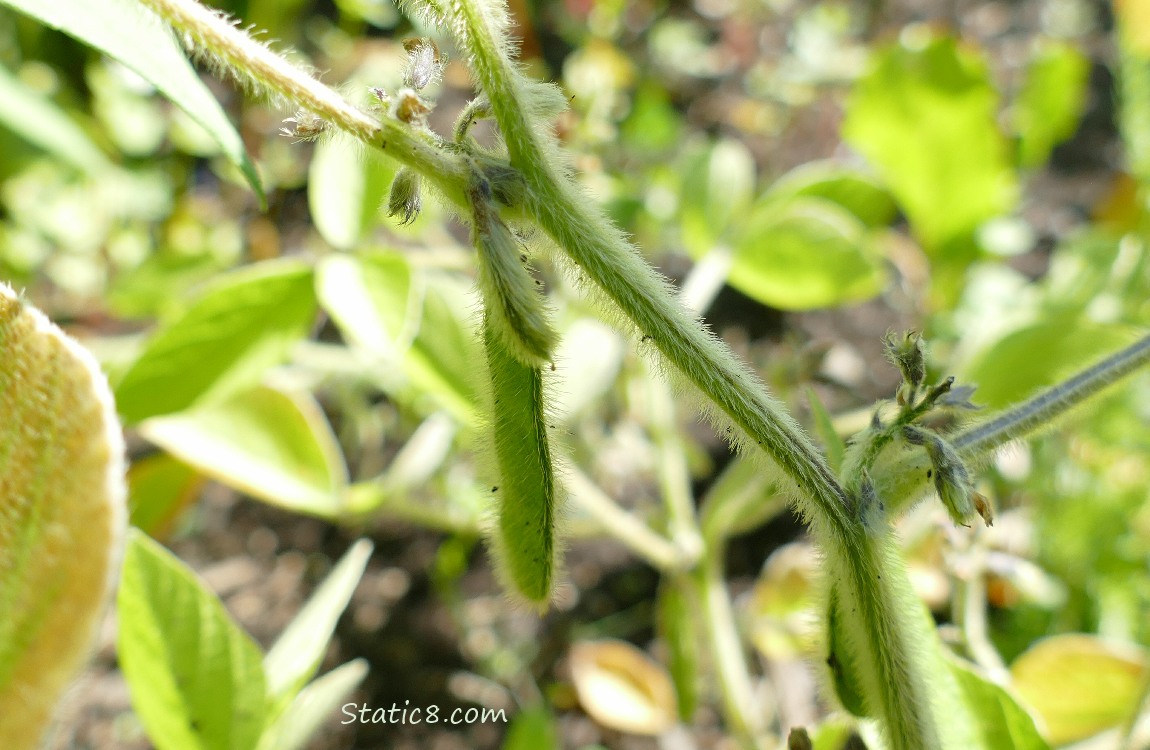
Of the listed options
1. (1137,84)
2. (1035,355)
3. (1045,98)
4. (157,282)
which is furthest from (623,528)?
(1137,84)

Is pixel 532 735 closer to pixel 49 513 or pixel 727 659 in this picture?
pixel 727 659

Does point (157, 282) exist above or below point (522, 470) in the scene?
below

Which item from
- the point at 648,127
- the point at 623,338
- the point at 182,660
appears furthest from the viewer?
the point at 648,127

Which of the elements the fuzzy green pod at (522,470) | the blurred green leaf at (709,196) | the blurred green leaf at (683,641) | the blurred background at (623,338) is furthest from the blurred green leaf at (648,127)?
the fuzzy green pod at (522,470)

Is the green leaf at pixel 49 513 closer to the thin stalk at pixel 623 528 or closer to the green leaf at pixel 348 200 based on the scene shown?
the green leaf at pixel 348 200

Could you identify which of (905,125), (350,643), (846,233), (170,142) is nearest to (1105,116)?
(905,125)

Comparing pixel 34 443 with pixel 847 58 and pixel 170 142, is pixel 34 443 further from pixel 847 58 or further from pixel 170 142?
pixel 847 58

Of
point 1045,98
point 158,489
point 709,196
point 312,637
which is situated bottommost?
point 158,489
